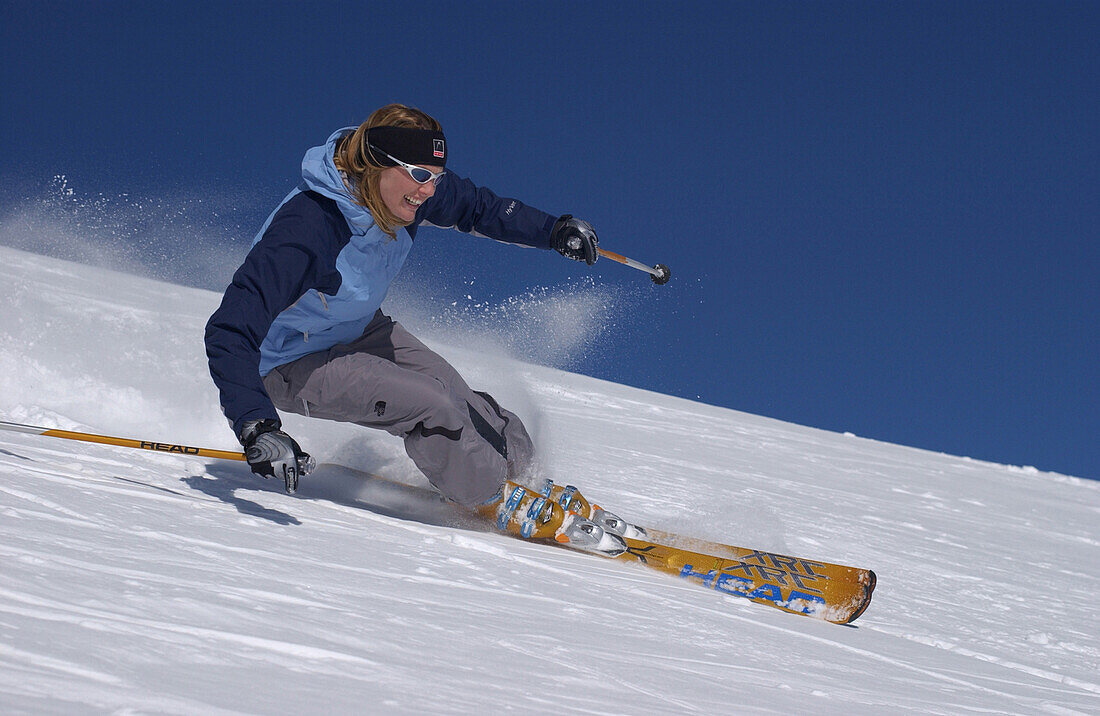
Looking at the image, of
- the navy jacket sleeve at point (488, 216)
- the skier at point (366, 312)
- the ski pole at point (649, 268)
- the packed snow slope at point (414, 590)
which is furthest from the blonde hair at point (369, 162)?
the ski pole at point (649, 268)

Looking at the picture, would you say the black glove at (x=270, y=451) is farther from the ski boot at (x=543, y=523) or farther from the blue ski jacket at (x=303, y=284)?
the ski boot at (x=543, y=523)

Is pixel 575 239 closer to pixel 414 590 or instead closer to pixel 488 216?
pixel 488 216

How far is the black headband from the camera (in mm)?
3154

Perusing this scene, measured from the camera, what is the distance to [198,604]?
4.85ft

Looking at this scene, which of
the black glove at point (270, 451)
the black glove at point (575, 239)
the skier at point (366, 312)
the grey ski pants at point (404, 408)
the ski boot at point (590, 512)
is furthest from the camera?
the black glove at point (575, 239)

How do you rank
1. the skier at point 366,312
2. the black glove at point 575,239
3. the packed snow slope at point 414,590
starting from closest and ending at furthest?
1. the packed snow slope at point 414,590
2. the skier at point 366,312
3. the black glove at point 575,239

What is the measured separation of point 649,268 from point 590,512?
1.80 m

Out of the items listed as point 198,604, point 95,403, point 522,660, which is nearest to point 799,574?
point 522,660

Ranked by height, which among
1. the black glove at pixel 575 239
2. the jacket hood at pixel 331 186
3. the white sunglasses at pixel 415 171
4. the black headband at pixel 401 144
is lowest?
the jacket hood at pixel 331 186

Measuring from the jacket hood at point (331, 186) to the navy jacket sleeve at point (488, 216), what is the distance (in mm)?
905

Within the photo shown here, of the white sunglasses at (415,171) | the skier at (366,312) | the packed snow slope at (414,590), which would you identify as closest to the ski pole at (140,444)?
the packed snow slope at (414,590)

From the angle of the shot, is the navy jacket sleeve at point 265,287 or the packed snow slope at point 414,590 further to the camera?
the navy jacket sleeve at point 265,287

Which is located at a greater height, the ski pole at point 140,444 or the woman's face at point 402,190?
Result: the woman's face at point 402,190

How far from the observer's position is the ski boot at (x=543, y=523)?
3.49 m
